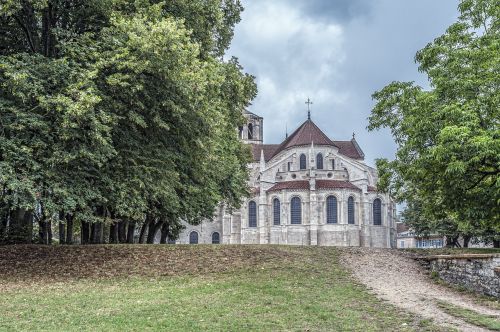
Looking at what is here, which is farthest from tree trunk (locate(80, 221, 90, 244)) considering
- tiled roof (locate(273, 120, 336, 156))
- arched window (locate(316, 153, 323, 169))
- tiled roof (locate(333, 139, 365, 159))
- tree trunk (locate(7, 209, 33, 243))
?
tiled roof (locate(333, 139, 365, 159))

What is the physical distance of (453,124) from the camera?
15469 millimetres

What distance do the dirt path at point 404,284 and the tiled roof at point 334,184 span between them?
32520 millimetres

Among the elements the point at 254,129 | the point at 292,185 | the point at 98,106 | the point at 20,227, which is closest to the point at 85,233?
the point at 20,227

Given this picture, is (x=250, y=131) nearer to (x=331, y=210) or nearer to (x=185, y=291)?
(x=331, y=210)

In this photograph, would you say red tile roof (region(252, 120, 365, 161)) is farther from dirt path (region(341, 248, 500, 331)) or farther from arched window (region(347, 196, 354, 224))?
dirt path (region(341, 248, 500, 331))

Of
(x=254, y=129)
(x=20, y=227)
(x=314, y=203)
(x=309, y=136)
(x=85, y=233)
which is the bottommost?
(x=85, y=233)

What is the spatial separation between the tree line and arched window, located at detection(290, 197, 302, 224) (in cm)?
3538

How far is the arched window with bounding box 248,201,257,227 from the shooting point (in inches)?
2290

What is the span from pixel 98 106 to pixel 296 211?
41.2 metres

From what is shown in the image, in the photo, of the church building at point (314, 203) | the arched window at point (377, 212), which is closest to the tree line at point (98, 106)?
the church building at point (314, 203)

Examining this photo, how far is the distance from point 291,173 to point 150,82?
43.0 m

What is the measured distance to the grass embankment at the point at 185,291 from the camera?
9.38 meters

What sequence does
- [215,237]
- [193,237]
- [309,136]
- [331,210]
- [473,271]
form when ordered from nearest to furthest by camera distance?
1. [473,271]
2. [331,210]
3. [309,136]
4. [215,237]
5. [193,237]

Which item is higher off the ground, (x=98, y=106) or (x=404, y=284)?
(x=98, y=106)
